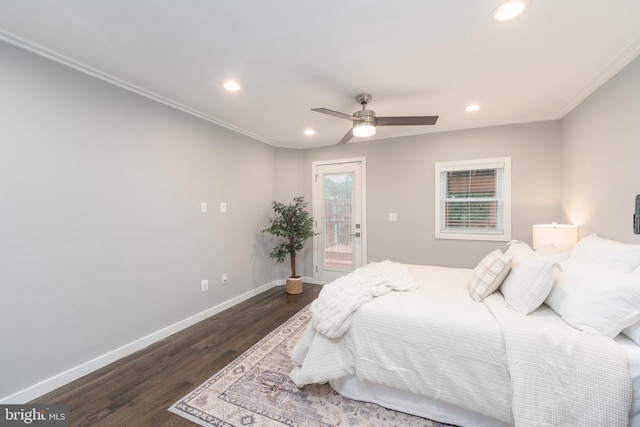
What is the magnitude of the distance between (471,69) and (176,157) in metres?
3.03

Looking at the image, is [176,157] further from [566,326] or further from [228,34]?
[566,326]

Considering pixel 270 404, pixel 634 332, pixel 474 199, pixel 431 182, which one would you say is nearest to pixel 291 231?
pixel 431 182

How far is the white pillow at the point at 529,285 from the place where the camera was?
1.65 metres

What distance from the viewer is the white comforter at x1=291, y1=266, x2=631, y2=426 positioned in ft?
4.18

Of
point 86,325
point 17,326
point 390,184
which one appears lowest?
point 86,325

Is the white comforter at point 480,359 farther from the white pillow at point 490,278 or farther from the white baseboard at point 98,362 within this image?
the white baseboard at point 98,362

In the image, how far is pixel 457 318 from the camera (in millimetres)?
1629

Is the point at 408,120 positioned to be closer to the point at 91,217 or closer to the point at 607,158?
the point at 607,158

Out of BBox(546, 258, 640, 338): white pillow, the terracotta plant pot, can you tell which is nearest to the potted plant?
the terracotta plant pot

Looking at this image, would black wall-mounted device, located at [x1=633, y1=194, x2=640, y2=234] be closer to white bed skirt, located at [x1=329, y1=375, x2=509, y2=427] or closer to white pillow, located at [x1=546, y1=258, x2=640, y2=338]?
white pillow, located at [x1=546, y1=258, x2=640, y2=338]

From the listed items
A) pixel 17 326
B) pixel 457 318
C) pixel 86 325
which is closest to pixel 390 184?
pixel 457 318
